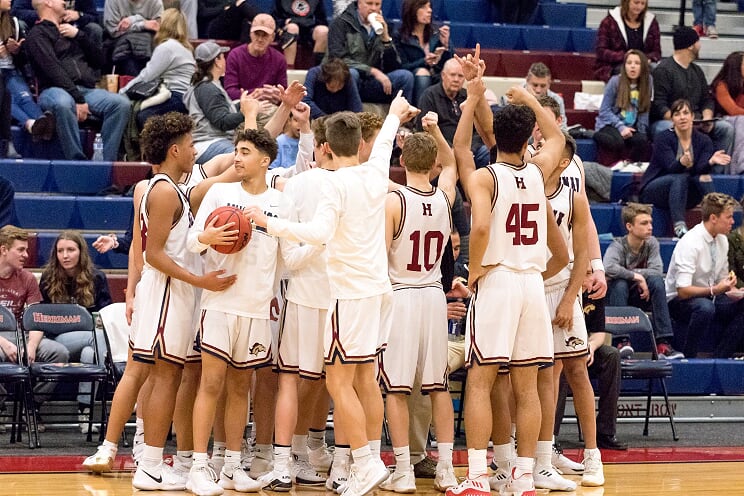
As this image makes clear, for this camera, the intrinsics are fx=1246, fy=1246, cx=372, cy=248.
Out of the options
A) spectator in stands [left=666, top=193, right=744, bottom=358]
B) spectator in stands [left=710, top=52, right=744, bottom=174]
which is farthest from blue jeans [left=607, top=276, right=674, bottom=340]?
spectator in stands [left=710, top=52, right=744, bottom=174]

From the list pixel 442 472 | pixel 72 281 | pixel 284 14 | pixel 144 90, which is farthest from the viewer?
pixel 284 14

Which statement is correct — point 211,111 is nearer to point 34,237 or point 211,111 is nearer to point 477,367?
point 34,237

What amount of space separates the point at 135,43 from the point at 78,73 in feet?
2.33

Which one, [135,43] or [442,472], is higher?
[135,43]

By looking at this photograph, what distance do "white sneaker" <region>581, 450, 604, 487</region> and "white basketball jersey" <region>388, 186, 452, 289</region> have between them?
56.2 inches

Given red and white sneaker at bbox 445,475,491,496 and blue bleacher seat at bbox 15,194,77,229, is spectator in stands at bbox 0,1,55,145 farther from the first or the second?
red and white sneaker at bbox 445,475,491,496

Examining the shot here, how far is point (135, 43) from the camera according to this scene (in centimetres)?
1178

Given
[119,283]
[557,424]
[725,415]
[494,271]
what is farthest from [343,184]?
[725,415]

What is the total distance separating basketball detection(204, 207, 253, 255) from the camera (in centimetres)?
659

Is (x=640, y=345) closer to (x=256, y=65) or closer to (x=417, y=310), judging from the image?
(x=417, y=310)

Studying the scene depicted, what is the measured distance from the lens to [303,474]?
7266mm

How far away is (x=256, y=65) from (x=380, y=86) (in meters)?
1.19

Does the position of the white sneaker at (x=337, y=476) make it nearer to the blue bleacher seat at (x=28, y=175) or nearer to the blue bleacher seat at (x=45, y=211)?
the blue bleacher seat at (x=45, y=211)

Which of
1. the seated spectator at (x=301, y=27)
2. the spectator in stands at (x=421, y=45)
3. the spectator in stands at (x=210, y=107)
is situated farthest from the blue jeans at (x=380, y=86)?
the spectator in stands at (x=210, y=107)
